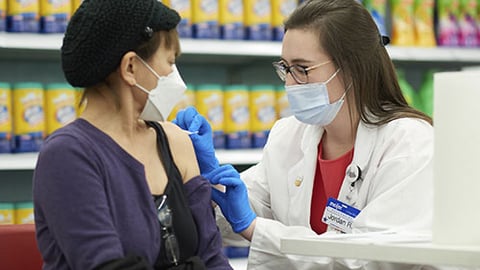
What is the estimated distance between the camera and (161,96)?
1454 millimetres

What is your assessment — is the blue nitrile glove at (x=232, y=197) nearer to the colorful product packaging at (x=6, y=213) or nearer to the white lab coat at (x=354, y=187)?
the white lab coat at (x=354, y=187)

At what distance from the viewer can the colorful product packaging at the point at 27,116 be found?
2639 millimetres

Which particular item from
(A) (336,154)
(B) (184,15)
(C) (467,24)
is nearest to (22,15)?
(B) (184,15)

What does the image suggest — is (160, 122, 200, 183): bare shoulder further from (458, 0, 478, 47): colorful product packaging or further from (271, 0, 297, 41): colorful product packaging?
(458, 0, 478, 47): colorful product packaging

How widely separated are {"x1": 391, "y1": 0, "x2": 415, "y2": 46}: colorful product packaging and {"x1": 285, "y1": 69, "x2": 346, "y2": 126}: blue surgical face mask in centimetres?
150

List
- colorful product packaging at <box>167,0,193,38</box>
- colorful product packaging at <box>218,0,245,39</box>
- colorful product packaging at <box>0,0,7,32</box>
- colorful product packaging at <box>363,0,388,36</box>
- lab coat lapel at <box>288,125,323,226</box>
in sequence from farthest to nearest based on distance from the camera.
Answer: colorful product packaging at <box>363,0,388,36</box>
colorful product packaging at <box>218,0,245,39</box>
colorful product packaging at <box>167,0,193,38</box>
colorful product packaging at <box>0,0,7,32</box>
lab coat lapel at <box>288,125,323,226</box>

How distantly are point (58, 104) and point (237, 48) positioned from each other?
28.8 inches

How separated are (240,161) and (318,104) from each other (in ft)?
3.45

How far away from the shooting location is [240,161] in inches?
115

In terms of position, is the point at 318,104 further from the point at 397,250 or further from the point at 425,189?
the point at 397,250

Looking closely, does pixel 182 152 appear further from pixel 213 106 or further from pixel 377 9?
pixel 377 9

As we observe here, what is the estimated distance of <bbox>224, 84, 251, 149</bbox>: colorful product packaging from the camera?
2.93 m

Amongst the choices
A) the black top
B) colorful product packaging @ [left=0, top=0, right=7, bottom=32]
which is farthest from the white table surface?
colorful product packaging @ [left=0, top=0, right=7, bottom=32]

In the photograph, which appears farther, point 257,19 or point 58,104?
point 257,19
